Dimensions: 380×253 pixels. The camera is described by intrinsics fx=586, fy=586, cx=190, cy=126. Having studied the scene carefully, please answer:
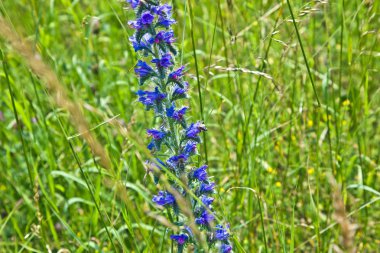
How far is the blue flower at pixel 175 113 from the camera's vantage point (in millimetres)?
2080

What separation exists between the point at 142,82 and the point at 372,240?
85.1 inches

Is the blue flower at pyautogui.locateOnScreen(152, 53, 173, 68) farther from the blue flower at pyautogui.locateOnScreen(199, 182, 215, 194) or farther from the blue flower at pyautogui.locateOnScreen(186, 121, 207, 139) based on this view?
the blue flower at pyautogui.locateOnScreen(199, 182, 215, 194)

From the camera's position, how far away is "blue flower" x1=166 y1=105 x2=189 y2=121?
2080 mm

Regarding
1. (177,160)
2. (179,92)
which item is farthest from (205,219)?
(179,92)

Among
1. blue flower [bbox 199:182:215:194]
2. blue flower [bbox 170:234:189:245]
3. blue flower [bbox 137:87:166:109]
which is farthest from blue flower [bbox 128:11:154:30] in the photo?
blue flower [bbox 170:234:189:245]

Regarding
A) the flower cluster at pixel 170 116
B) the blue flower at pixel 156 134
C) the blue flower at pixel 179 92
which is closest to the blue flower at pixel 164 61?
the flower cluster at pixel 170 116

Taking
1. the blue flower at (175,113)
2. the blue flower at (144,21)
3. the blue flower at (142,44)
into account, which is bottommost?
the blue flower at (175,113)

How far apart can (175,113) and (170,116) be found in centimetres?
2

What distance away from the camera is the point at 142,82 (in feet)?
7.05

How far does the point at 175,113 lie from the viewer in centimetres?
208

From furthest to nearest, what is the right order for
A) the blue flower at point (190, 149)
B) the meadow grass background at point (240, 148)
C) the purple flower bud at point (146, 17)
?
1. the meadow grass background at point (240, 148)
2. the blue flower at point (190, 149)
3. the purple flower bud at point (146, 17)

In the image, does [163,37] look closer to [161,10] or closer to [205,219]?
[161,10]

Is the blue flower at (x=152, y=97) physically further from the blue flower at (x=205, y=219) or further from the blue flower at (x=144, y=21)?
the blue flower at (x=205, y=219)

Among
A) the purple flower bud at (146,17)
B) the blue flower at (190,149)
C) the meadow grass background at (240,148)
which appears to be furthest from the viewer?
the meadow grass background at (240,148)
